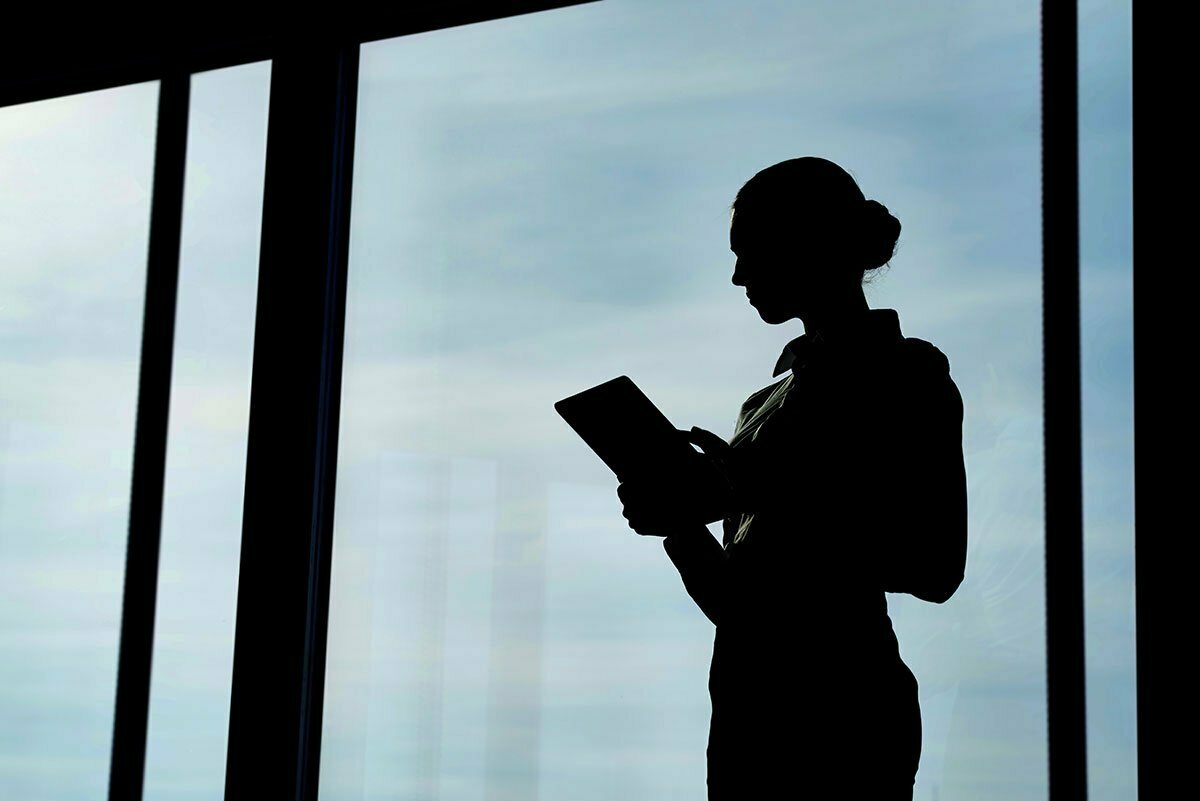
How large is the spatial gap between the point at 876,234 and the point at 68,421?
2.17m

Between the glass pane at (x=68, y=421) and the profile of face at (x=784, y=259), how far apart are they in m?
1.89

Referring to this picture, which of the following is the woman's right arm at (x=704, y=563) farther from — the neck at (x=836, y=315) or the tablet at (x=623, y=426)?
the neck at (x=836, y=315)

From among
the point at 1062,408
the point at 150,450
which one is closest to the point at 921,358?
the point at 1062,408

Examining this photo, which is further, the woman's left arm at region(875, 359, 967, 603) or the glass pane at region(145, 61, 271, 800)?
the glass pane at region(145, 61, 271, 800)

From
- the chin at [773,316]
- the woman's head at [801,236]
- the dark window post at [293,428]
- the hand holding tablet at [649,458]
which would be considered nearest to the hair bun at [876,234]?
the woman's head at [801,236]

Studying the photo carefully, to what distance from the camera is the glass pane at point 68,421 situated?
9.41 ft

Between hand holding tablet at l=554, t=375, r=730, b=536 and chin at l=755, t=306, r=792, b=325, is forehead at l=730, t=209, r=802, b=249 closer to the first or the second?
chin at l=755, t=306, r=792, b=325

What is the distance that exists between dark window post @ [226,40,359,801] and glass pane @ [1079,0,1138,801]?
142 cm

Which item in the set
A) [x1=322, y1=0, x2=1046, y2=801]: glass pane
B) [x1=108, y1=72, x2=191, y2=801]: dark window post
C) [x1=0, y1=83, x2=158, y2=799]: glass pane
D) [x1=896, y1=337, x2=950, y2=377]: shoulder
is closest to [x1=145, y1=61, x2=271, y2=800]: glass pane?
[x1=108, y1=72, x2=191, y2=801]: dark window post

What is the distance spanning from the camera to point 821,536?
133 cm

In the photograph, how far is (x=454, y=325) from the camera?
2516 millimetres

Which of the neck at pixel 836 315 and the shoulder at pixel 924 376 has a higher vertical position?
the neck at pixel 836 315

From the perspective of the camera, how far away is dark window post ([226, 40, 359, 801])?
2.55 m

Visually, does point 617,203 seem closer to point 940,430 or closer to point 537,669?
point 537,669
